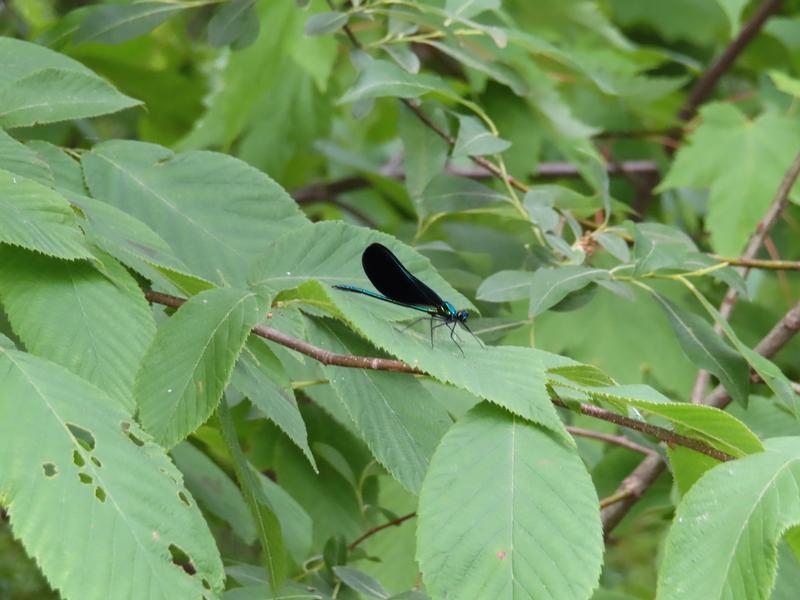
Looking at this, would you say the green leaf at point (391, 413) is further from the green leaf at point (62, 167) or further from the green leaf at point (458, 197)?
the green leaf at point (458, 197)

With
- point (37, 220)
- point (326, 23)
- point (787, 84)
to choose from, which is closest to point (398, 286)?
point (37, 220)

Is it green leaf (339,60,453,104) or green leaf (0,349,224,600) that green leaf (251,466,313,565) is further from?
green leaf (0,349,224,600)

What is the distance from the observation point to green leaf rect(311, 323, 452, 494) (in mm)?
868

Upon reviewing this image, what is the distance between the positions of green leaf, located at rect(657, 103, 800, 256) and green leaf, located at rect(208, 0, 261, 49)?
989 millimetres

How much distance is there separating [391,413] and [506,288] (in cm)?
46

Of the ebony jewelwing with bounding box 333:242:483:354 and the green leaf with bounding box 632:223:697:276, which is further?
the green leaf with bounding box 632:223:697:276

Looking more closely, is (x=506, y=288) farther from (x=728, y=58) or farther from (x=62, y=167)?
(x=728, y=58)

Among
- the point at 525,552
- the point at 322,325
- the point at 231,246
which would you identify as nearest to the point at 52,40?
the point at 231,246

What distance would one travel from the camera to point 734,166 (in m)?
2.28

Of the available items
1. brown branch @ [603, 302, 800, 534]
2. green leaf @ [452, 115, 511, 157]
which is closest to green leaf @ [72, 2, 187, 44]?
green leaf @ [452, 115, 511, 157]

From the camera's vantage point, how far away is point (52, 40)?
165 centimetres

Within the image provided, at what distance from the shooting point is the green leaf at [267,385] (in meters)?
0.92

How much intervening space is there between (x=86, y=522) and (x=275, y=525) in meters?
0.30

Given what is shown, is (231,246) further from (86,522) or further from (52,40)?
(52,40)
